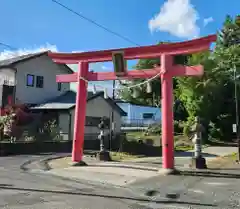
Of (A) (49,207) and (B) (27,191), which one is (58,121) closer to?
(B) (27,191)

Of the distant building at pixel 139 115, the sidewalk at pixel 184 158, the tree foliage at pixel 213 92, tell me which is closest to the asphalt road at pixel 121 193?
the sidewalk at pixel 184 158

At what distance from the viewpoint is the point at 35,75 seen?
30484 millimetres

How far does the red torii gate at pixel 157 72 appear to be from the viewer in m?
12.9

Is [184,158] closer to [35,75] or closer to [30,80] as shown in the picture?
[30,80]

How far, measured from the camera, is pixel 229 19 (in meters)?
54.0

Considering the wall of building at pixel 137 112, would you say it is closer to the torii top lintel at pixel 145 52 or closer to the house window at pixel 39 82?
the house window at pixel 39 82

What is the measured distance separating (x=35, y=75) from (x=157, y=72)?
1908cm

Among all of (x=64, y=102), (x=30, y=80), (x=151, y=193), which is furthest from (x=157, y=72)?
(x=30, y=80)

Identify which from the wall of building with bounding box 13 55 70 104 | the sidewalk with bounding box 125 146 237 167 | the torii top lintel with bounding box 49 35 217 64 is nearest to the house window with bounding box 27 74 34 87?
the wall of building with bounding box 13 55 70 104

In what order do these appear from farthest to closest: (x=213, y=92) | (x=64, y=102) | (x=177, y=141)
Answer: (x=213, y=92)
(x=177, y=141)
(x=64, y=102)

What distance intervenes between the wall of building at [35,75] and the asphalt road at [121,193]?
1772cm

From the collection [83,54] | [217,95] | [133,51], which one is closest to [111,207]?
[133,51]

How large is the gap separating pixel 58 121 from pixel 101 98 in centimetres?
490

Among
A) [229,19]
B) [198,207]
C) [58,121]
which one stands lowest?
[198,207]
